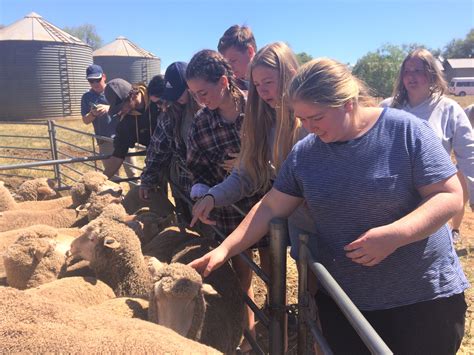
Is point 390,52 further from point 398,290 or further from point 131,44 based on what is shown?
point 398,290

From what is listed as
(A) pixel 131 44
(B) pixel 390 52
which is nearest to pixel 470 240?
(A) pixel 131 44

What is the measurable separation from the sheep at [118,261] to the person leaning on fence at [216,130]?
64 centimetres

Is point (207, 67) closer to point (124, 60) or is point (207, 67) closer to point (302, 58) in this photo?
point (124, 60)

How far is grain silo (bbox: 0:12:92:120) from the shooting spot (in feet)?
82.1

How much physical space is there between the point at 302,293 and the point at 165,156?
2446mm

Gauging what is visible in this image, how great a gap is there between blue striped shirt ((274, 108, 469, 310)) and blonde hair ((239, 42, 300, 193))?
45cm

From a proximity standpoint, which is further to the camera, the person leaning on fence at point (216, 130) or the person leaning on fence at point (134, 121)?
the person leaning on fence at point (134, 121)

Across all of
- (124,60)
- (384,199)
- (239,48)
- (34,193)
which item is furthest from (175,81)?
(124,60)

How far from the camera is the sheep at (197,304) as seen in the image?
225 cm

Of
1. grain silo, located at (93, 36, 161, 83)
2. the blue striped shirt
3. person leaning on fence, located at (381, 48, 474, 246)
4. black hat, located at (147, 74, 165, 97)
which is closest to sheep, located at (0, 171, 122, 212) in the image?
black hat, located at (147, 74, 165, 97)

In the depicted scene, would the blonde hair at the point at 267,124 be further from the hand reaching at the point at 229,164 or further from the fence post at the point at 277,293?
the fence post at the point at 277,293

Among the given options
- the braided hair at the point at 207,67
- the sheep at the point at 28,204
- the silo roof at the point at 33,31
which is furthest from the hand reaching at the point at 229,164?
the silo roof at the point at 33,31

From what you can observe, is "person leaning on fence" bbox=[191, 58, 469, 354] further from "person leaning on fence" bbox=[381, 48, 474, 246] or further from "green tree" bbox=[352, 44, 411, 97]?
"green tree" bbox=[352, 44, 411, 97]

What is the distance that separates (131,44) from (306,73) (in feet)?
112
